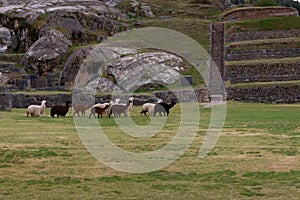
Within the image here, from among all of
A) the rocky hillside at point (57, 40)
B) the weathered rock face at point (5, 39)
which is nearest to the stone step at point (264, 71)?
the rocky hillside at point (57, 40)

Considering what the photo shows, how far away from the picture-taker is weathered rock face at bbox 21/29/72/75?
A: 141 ft

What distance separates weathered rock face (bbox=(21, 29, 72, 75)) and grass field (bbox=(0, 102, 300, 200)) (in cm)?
2471

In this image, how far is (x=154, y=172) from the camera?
11.4m

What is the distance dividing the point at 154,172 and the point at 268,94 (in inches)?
1028

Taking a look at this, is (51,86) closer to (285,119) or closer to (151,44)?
(151,44)

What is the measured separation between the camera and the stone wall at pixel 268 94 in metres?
35.9

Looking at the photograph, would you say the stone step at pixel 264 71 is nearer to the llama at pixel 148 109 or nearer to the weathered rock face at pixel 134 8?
the llama at pixel 148 109

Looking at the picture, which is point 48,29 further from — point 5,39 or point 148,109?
point 148,109

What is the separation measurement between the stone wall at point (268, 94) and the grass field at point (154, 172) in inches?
705

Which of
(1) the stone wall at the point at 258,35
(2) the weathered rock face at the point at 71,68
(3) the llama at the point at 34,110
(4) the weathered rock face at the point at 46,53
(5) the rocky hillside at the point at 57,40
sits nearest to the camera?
(3) the llama at the point at 34,110

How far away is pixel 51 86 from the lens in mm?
39719

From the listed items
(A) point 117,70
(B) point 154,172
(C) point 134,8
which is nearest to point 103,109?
(B) point 154,172

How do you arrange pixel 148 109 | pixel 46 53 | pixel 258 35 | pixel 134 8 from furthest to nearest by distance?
1. pixel 134 8
2. pixel 258 35
3. pixel 46 53
4. pixel 148 109

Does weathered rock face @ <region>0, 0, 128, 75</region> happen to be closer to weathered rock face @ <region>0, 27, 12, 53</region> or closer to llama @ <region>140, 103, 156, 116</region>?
weathered rock face @ <region>0, 27, 12, 53</region>
